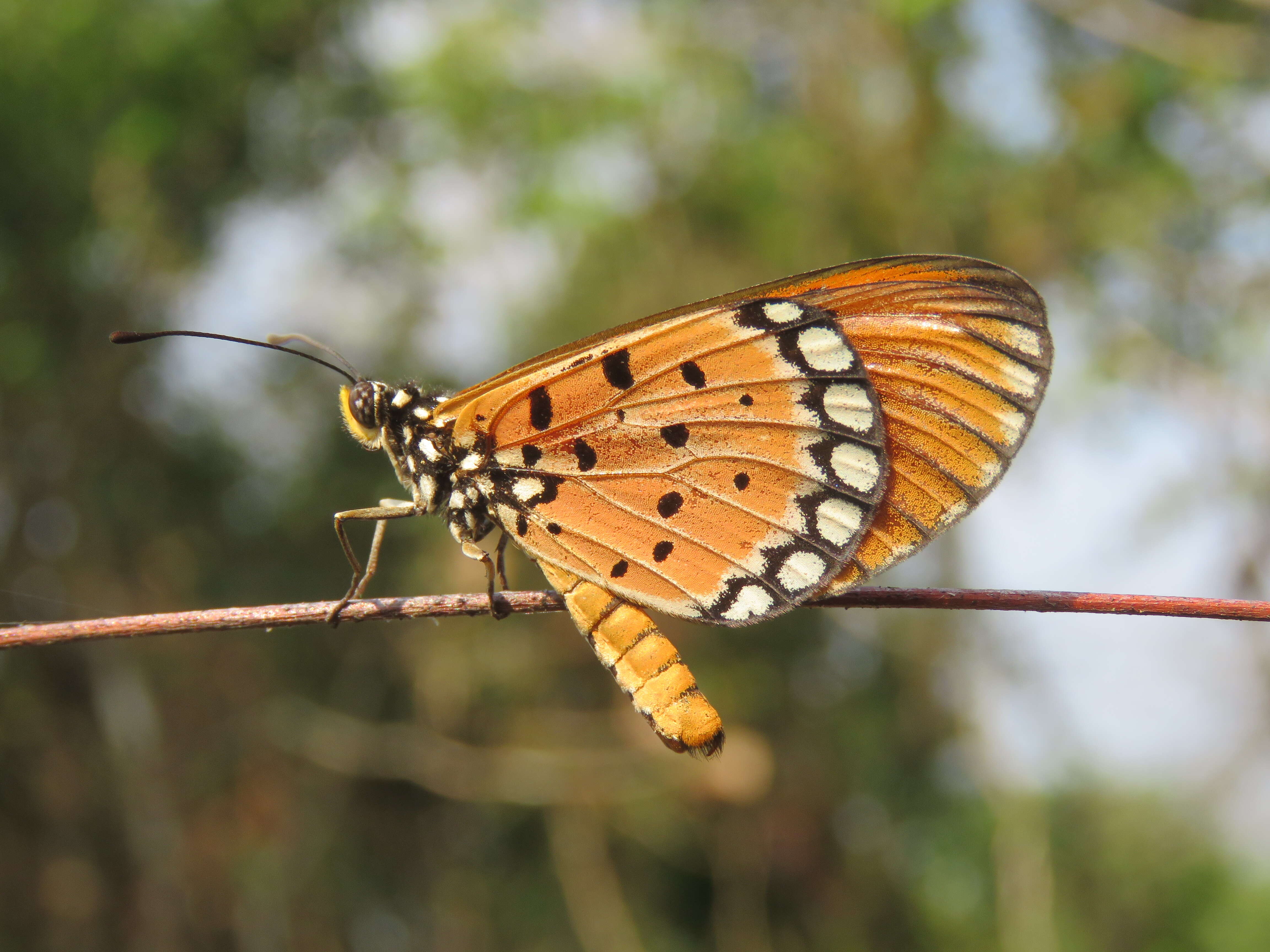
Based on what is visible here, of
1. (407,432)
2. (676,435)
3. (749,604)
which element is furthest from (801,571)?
(407,432)

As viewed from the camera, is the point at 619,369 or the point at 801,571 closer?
the point at 801,571

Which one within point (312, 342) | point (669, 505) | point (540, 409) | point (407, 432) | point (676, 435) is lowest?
point (669, 505)

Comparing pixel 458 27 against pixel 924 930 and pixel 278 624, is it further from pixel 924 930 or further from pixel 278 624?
pixel 924 930

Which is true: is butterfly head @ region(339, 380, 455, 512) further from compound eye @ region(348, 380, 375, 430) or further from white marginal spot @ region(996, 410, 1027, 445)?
white marginal spot @ region(996, 410, 1027, 445)

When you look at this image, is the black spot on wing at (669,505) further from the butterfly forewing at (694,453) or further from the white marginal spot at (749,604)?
the white marginal spot at (749,604)

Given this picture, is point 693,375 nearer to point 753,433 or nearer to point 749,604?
point 753,433

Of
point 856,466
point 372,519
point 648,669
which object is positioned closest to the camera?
point 648,669

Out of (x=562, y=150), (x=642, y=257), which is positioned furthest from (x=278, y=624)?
(x=562, y=150)
